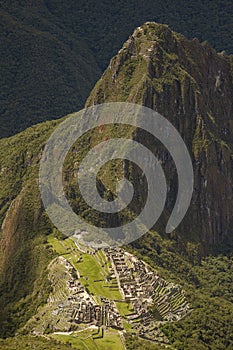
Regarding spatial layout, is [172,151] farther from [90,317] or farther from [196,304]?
[90,317]

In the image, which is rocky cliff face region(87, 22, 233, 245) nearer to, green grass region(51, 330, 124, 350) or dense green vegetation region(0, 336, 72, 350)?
green grass region(51, 330, 124, 350)

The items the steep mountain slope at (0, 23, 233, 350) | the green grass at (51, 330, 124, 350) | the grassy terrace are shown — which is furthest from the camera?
the steep mountain slope at (0, 23, 233, 350)

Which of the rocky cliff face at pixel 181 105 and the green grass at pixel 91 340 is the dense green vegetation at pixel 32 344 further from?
the rocky cliff face at pixel 181 105

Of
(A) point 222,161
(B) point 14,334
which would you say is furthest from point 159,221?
(B) point 14,334

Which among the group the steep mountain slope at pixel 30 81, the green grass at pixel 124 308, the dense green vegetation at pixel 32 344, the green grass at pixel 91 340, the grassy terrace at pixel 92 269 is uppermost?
the steep mountain slope at pixel 30 81

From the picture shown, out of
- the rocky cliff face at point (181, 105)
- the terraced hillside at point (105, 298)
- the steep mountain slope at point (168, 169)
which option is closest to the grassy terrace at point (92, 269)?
the terraced hillside at point (105, 298)

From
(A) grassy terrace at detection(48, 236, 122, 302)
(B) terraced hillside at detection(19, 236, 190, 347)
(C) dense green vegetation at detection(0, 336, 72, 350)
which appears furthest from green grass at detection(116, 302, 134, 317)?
(C) dense green vegetation at detection(0, 336, 72, 350)
